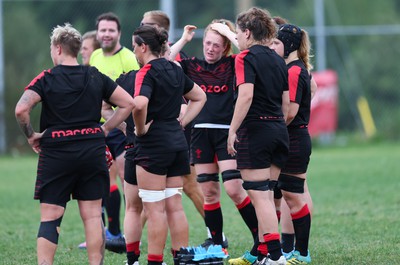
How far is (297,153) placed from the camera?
6.76m

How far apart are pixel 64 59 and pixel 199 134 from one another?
194 cm

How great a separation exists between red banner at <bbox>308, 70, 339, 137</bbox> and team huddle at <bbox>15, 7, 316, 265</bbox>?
43.5 feet

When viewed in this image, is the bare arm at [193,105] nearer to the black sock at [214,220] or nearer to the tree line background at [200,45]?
the black sock at [214,220]

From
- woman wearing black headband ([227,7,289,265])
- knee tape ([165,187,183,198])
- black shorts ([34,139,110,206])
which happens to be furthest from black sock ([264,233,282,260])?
black shorts ([34,139,110,206])

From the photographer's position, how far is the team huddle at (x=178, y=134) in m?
5.73

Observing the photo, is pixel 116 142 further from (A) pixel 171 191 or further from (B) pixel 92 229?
(B) pixel 92 229

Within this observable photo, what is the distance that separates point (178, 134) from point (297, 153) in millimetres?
1120

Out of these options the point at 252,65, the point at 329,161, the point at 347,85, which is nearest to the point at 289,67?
the point at 252,65

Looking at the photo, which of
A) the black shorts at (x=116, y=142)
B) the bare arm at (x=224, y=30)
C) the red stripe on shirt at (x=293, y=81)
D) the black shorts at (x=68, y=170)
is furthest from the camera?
the black shorts at (x=116, y=142)

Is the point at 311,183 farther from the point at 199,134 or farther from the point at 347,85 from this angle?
the point at 347,85

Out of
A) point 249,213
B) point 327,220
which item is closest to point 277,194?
point 249,213

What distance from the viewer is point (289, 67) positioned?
6.68m

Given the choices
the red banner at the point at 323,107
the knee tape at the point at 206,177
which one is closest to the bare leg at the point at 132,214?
the knee tape at the point at 206,177

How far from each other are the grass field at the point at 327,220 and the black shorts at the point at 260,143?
3.60 ft
